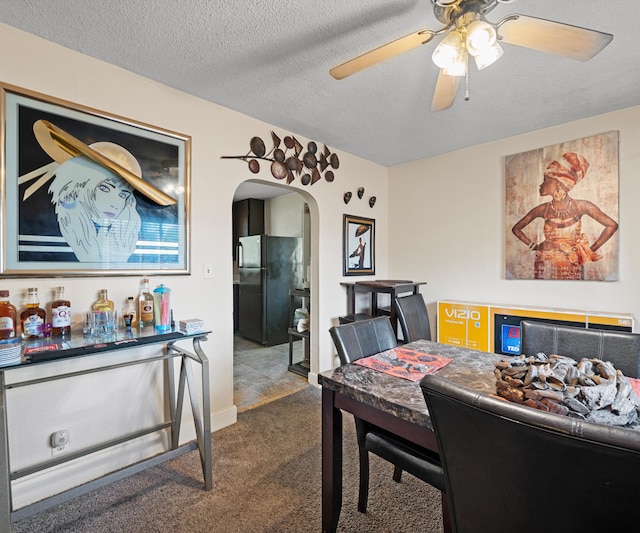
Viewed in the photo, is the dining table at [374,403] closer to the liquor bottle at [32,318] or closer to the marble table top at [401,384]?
the marble table top at [401,384]

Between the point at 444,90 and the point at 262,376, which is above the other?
the point at 444,90

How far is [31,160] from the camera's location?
1585 millimetres

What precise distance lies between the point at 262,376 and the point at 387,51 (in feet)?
10.1

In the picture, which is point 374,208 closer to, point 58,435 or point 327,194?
point 327,194

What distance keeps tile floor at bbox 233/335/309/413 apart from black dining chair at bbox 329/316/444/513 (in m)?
1.44

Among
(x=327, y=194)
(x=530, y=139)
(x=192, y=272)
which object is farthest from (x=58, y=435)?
(x=530, y=139)

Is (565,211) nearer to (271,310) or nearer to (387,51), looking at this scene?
(387,51)

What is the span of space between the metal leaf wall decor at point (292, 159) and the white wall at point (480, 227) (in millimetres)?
1115

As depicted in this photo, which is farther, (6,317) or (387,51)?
(6,317)

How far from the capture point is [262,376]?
339cm

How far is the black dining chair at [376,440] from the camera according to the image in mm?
1187

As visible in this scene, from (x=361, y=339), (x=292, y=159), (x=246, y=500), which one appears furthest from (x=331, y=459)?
(x=292, y=159)

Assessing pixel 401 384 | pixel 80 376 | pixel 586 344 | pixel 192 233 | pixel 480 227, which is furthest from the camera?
pixel 480 227

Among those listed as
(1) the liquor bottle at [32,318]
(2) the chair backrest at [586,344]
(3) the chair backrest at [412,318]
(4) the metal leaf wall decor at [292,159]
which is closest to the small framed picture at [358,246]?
(4) the metal leaf wall decor at [292,159]
